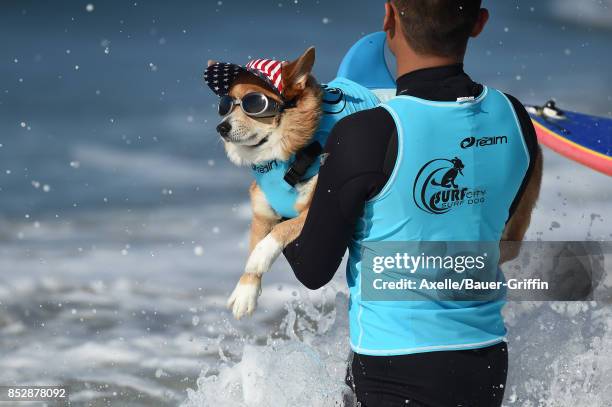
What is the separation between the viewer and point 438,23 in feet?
7.08

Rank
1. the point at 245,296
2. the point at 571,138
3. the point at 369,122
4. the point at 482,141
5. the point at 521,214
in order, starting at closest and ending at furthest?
the point at 369,122
the point at 482,141
the point at 521,214
the point at 245,296
the point at 571,138

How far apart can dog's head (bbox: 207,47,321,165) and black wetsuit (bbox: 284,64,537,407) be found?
4.38 feet

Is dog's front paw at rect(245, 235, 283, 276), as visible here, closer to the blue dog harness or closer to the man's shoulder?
the blue dog harness

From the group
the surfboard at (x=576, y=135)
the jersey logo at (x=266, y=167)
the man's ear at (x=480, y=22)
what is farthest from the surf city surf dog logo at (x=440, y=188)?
the surfboard at (x=576, y=135)

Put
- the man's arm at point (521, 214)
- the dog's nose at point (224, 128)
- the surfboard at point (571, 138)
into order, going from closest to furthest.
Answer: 1. the man's arm at point (521, 214)
2. the dog's nose at point (224, 128)
3. the surfboard at point (571, 138)

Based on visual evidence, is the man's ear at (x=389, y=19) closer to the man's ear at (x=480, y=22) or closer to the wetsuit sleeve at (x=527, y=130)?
the man's ear at (x=480, y=22)

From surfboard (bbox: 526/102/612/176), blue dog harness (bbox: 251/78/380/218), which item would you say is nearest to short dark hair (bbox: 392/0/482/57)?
blue dog harness (bbox: 251/78/380/218)

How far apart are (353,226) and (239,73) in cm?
174

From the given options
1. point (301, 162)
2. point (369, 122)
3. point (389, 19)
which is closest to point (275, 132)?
point (301, 162)

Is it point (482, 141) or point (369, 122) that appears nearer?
point (369, 122)

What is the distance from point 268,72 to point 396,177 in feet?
5.19

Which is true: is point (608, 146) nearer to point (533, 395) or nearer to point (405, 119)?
point (533, 395)

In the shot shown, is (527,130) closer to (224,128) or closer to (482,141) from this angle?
(482,141)

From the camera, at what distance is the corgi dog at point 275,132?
348 cm
